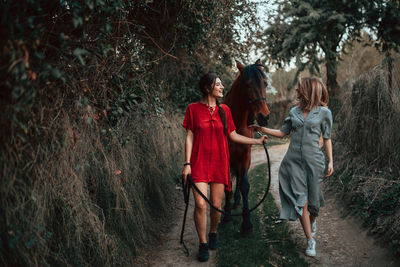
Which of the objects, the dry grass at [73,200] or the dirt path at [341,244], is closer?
the dry grass at [73,200]

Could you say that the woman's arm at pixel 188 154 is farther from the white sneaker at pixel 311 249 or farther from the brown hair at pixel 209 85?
the white sneaker at pixel 311 249

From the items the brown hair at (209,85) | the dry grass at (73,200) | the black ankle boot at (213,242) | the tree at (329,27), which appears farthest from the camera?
the tree at (329,27)

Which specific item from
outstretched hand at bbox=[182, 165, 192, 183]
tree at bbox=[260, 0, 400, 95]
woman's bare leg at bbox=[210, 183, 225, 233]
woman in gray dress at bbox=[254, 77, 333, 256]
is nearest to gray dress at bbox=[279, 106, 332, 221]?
woman in gray dress at bbox=[254, 77, 333, 256]

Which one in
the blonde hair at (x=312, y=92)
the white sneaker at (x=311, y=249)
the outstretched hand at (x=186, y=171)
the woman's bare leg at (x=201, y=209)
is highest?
the blonde hair at (x=312, y=92)

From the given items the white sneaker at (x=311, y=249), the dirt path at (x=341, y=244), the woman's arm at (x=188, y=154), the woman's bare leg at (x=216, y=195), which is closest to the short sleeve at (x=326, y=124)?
the white sneaker at (x=311, y=249)

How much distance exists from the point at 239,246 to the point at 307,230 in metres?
0.90

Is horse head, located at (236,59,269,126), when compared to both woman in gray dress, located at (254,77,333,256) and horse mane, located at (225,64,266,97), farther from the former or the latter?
woman in gray dress, located at (254,77,333,256)

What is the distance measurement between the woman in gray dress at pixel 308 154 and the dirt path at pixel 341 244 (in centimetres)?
28

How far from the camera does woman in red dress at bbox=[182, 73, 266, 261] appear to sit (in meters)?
3.33

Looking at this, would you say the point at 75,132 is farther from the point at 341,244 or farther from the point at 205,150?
the point at 341,244

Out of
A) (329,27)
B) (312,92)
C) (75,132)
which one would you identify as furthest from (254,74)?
(329,27)

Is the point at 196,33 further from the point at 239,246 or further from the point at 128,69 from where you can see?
the point at 239,246

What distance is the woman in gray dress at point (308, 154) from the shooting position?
11.1 ft

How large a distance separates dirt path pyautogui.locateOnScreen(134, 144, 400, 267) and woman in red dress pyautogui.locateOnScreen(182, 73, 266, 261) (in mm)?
430
